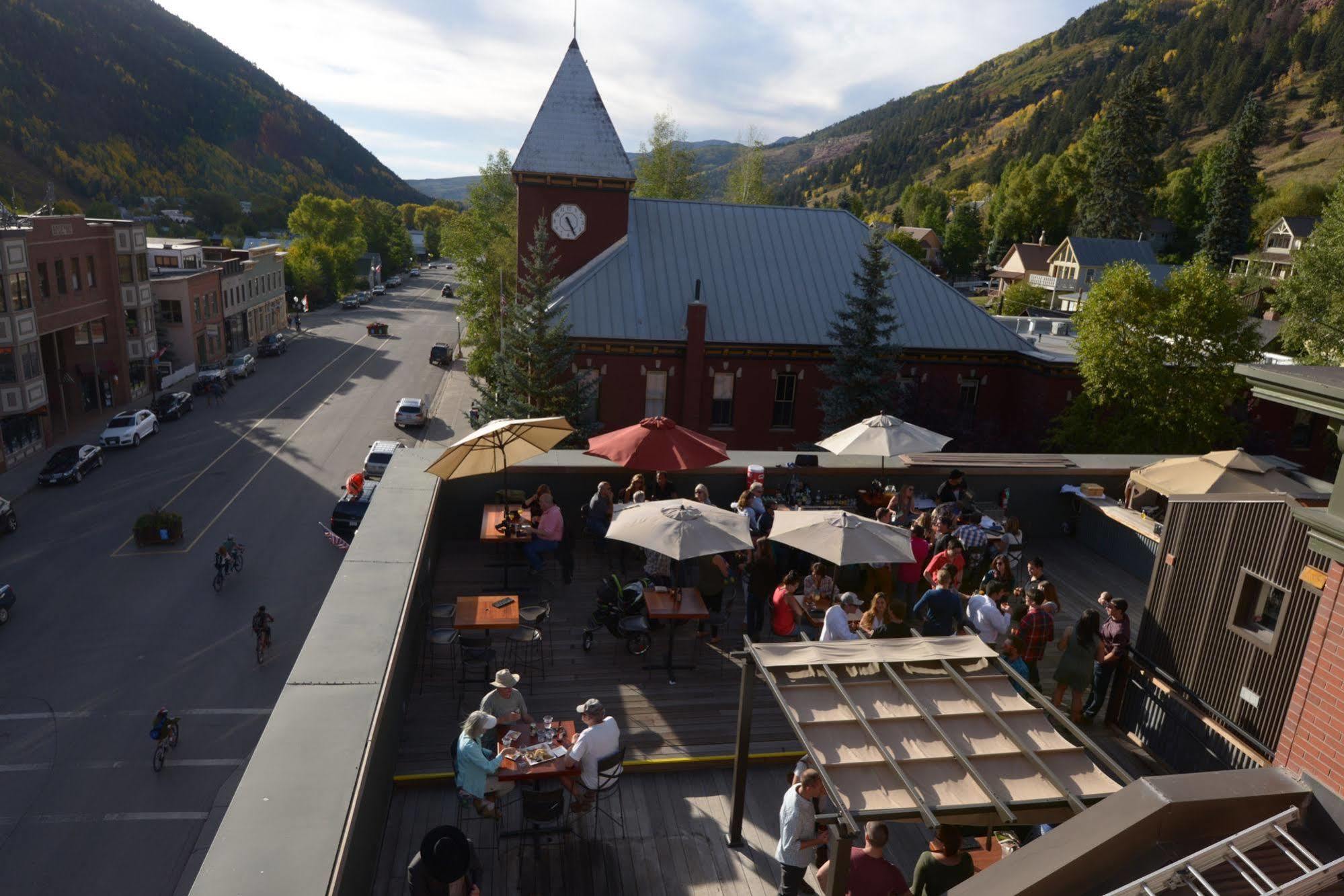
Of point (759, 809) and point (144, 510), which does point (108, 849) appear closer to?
point (759, 809)

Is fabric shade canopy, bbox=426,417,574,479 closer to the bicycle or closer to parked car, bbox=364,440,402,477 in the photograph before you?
the bicycle

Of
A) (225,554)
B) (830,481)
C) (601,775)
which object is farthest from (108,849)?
(830,481)

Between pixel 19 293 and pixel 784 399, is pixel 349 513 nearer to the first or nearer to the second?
pixel 784 399

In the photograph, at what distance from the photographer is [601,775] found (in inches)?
311

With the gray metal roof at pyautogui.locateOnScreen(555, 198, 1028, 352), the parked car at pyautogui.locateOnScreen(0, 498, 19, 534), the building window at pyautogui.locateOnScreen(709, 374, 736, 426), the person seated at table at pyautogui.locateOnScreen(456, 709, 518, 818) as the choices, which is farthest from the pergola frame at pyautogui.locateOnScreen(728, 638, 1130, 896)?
the parked car at pyautogui.locateOnScreen(0, 498, 19, 534)

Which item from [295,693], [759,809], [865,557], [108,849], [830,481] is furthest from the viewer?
[108,849]

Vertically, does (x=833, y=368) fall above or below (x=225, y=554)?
above

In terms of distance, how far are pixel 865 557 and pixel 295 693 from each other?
6752 mm

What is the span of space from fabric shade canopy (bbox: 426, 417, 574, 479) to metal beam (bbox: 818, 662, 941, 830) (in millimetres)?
6719

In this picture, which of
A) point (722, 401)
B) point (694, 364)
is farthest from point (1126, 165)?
point (694, 364)

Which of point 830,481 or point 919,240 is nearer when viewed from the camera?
point 830,481

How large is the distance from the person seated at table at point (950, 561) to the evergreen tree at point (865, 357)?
18548 millimetres

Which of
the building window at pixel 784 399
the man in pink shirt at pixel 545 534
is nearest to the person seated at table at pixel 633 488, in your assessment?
the man in pink shirt at pixel 545 534

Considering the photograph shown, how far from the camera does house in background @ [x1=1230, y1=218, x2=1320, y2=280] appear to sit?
78.1m
